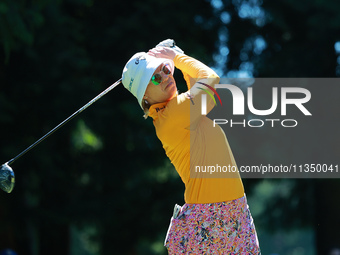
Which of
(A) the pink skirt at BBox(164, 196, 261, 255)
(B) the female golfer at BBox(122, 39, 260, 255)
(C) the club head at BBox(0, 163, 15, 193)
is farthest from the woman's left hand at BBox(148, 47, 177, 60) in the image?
(C) the club head at BBox(0, 163, 15, 193)

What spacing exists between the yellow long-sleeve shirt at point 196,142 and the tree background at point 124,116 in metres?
5.48

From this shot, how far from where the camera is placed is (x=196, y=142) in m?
Answer: 2.79

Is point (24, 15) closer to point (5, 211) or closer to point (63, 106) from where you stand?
point (63, 106)

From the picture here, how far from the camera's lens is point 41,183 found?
9250mm

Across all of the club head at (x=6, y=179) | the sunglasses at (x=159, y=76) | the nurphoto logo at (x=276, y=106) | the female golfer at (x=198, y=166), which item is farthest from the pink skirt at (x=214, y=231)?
Result: the nurphoto logo at (x=276, y=106)

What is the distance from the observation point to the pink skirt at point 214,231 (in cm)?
272

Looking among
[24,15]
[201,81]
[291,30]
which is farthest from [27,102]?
[201,81]

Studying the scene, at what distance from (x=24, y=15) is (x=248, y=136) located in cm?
390

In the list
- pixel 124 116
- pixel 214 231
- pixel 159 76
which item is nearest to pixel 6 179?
pixel 159 76

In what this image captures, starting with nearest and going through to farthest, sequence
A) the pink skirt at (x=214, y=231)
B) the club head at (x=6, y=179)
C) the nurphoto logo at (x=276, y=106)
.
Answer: the pink skirt at (x=214, y=231)
the club head at (x=6, y=179)
the nurphoto logo at (x=276, y=106)

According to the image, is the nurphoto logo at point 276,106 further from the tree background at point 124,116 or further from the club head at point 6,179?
the club head at point 6,179

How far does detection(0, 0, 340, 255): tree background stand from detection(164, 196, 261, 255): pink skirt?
18.4ft

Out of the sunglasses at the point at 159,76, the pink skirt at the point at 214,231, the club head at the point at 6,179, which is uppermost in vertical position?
the sunglasses at the point at 159,76

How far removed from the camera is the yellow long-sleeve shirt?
9.00 ft
